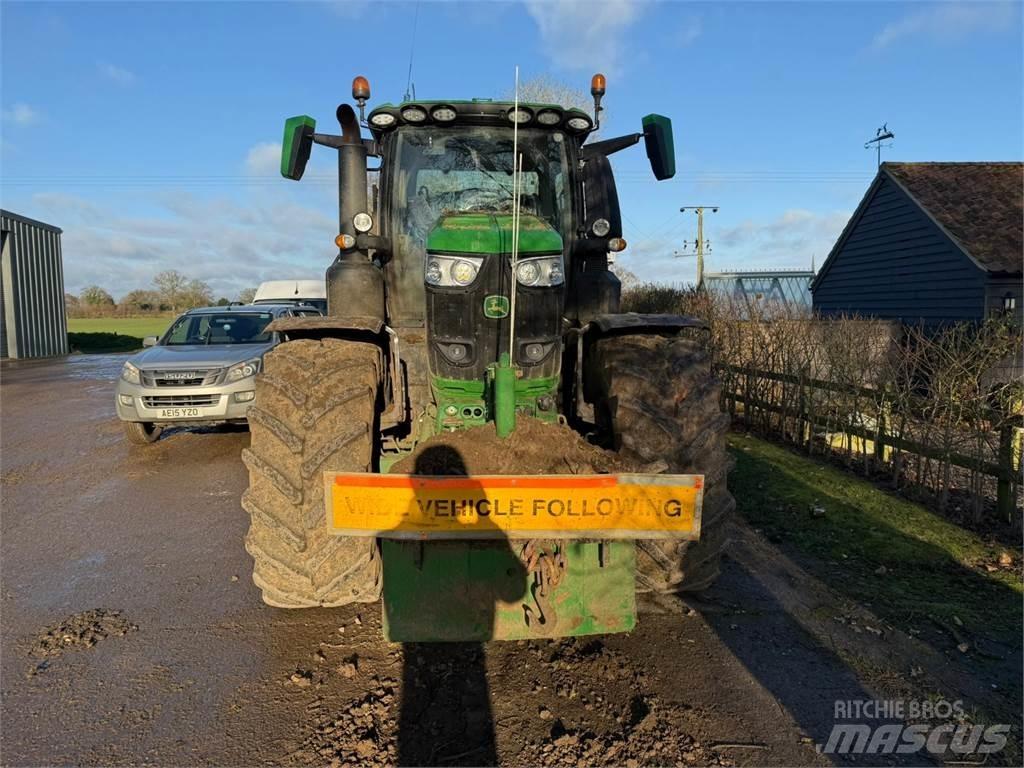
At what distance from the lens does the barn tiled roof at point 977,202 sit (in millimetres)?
14375

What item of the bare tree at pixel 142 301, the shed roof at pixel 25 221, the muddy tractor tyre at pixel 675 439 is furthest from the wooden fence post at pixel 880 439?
the bare tree at pixel 142 301

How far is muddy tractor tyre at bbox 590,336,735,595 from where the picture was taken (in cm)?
328

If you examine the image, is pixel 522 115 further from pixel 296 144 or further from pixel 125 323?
pixel 125 323

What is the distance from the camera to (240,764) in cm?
259

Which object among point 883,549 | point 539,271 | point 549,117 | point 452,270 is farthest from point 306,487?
point 883,549

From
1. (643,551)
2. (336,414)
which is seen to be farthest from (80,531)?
(643,551)

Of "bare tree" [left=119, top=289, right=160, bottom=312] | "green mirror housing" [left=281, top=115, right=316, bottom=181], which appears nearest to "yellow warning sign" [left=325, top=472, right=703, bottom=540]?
"green mirror housing" [left=281, top=115, right=316, bottom=181]

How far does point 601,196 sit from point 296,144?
77.0 inches

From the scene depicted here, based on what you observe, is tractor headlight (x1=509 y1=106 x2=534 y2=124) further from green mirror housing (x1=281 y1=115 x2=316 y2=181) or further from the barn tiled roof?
the barn tiled roof

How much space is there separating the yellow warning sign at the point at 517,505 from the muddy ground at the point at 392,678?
0.81 m

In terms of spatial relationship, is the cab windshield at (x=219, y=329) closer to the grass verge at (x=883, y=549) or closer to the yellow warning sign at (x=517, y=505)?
the grass verge at (x=883, y=549)

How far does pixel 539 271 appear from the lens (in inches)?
139

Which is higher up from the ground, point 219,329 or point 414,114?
point 414,114

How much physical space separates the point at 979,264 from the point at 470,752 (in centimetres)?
1574
